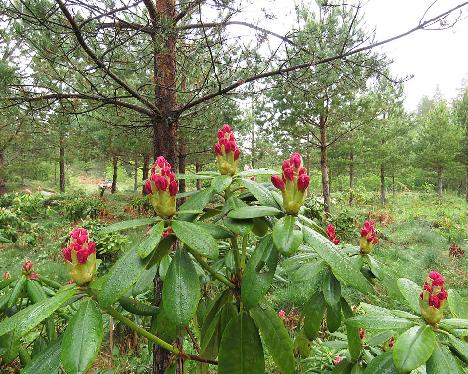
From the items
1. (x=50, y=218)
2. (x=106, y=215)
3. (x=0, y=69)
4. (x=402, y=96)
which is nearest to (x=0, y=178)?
(x=50, y=218)

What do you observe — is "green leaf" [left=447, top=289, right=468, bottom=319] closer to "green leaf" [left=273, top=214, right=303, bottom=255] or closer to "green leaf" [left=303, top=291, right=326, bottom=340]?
"green leaf" [left=303, top=291, right=326, bottom=340]

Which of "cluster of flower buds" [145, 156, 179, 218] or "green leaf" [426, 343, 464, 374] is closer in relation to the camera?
"green leaf" [426, 343, 464, 374]

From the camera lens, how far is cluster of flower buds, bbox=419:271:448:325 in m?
0.97

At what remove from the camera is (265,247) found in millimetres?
1010

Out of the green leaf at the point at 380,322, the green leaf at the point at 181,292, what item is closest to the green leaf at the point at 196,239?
the green leaf at the point at 181,292

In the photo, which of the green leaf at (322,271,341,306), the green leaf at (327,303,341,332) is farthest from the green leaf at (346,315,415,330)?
the green leaf at (327,303,341,332)

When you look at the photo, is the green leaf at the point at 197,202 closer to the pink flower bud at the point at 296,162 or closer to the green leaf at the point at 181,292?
the green leaf at the point at 181,292

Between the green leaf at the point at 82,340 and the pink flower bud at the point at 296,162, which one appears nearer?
the green leaf at the point at 82,340

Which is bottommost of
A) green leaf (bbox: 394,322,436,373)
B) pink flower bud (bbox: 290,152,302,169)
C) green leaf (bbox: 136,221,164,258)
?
green leaf (bbox: 394,322,436,373)

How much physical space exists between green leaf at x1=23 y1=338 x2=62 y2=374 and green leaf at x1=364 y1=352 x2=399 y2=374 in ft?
2.75

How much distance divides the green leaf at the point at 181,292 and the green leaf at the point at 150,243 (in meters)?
0.11

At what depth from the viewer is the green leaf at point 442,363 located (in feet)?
2.69

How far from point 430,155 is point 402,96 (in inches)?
137

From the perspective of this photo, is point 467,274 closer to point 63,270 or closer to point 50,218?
point 63,270
